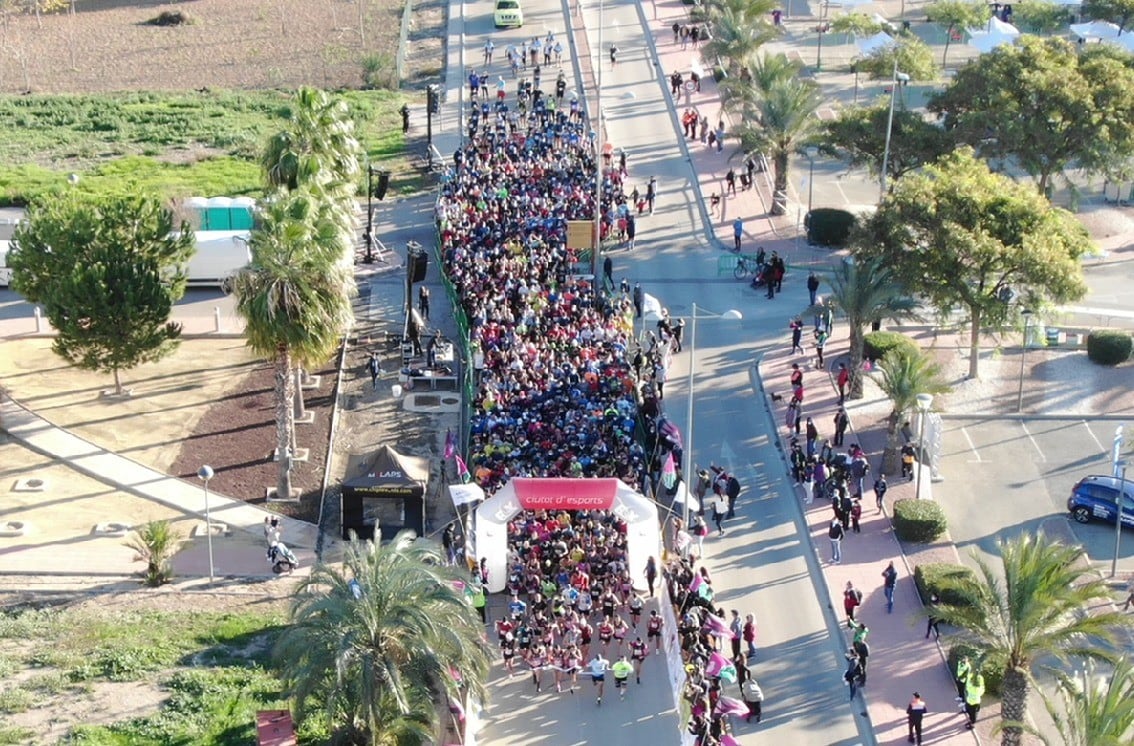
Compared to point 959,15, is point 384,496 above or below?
below

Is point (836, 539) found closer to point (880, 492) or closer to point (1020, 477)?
point (880, 492)

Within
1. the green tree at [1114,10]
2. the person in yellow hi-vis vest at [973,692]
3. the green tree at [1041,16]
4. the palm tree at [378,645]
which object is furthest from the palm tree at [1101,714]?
the green tree at [1041,16]

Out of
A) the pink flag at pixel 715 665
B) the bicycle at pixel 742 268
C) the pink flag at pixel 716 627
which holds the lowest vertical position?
the pink flag at pixel 715 665

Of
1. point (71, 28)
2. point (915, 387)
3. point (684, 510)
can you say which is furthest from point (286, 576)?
point (71, 28)

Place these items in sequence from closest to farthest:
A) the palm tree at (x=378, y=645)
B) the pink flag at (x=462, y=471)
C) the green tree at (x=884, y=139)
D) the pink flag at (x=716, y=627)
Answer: the palm tree at (x=378, y=645) → the pink flag at (x=716, y=627) → the pink flag at (x=462, y=471) → the green tree at (x=884, y=139)

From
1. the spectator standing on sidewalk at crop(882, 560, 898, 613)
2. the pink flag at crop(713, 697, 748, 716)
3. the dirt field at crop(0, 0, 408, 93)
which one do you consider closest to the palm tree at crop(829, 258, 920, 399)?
the spectator standing on sidewalk at crop(882, 560, 898, 613)

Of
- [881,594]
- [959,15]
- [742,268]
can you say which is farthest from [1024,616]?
[959,15]

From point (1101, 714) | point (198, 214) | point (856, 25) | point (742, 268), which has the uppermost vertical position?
point (856, 25)

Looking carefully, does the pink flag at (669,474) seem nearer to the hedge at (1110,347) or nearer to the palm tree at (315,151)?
the palm tree at (315,151)
